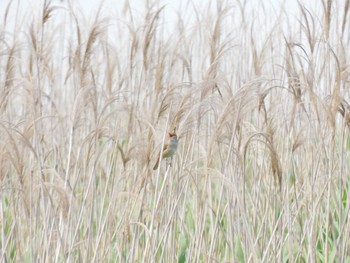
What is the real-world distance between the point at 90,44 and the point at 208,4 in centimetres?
147

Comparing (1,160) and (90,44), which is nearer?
(1,160)

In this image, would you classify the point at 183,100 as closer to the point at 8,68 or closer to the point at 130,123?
the point at 130,123

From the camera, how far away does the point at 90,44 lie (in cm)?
248

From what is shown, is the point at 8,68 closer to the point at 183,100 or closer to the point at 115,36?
the point at 183,100

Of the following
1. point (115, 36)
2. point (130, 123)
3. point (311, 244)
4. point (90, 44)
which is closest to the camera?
point (311, 244)

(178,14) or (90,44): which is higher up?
(178,14)

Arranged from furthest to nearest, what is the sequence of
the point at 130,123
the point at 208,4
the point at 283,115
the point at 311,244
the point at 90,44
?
the point at 208,4, the point at 283,115, the point at 90,44, the point at 130,123, the point at 311,244

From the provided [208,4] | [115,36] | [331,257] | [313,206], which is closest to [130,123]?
[313,206]

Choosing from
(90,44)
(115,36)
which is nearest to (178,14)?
(115,36)

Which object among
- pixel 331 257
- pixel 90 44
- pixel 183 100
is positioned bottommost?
pixel 331 257

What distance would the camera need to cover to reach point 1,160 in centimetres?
199

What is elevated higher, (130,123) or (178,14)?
(178,14)

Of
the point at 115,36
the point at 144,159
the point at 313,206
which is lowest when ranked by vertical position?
the point at 313,206

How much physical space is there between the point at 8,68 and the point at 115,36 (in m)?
2.07
